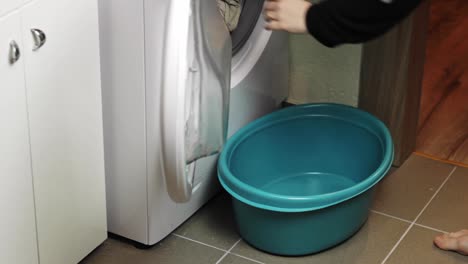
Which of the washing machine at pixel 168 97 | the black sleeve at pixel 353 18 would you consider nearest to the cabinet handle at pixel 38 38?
the washing machine at pixel 168 97

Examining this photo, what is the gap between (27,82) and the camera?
4.71 feet

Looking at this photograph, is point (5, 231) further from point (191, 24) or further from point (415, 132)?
point (415, 132)

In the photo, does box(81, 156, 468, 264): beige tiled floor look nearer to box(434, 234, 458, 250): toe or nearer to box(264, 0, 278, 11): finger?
box(434, 234, 458, 250): toe

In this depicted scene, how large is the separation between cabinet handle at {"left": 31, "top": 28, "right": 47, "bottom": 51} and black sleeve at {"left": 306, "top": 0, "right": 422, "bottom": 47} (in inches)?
19.8

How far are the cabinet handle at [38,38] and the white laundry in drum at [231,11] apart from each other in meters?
0.43

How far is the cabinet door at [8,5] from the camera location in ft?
4.36

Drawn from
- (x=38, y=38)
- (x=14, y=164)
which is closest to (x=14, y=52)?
(x=38, y=38)

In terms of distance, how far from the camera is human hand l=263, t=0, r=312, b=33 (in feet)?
4.08

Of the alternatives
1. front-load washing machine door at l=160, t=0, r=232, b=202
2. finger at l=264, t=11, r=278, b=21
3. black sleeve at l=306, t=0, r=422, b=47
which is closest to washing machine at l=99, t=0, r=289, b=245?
front-load washing machine door at l=160, t=0, r=232, b=202

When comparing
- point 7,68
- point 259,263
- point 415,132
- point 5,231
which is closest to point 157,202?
point 259,263

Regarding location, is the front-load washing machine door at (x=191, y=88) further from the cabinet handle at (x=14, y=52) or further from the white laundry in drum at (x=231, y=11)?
the cabinet handle at (x=14, y=52)

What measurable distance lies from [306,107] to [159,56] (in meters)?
0.53


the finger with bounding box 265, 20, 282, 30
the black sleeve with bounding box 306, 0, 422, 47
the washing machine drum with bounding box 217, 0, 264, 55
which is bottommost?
the washing machine drum with bounding box 217, 0, 264, 55

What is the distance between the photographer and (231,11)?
1792 mm
